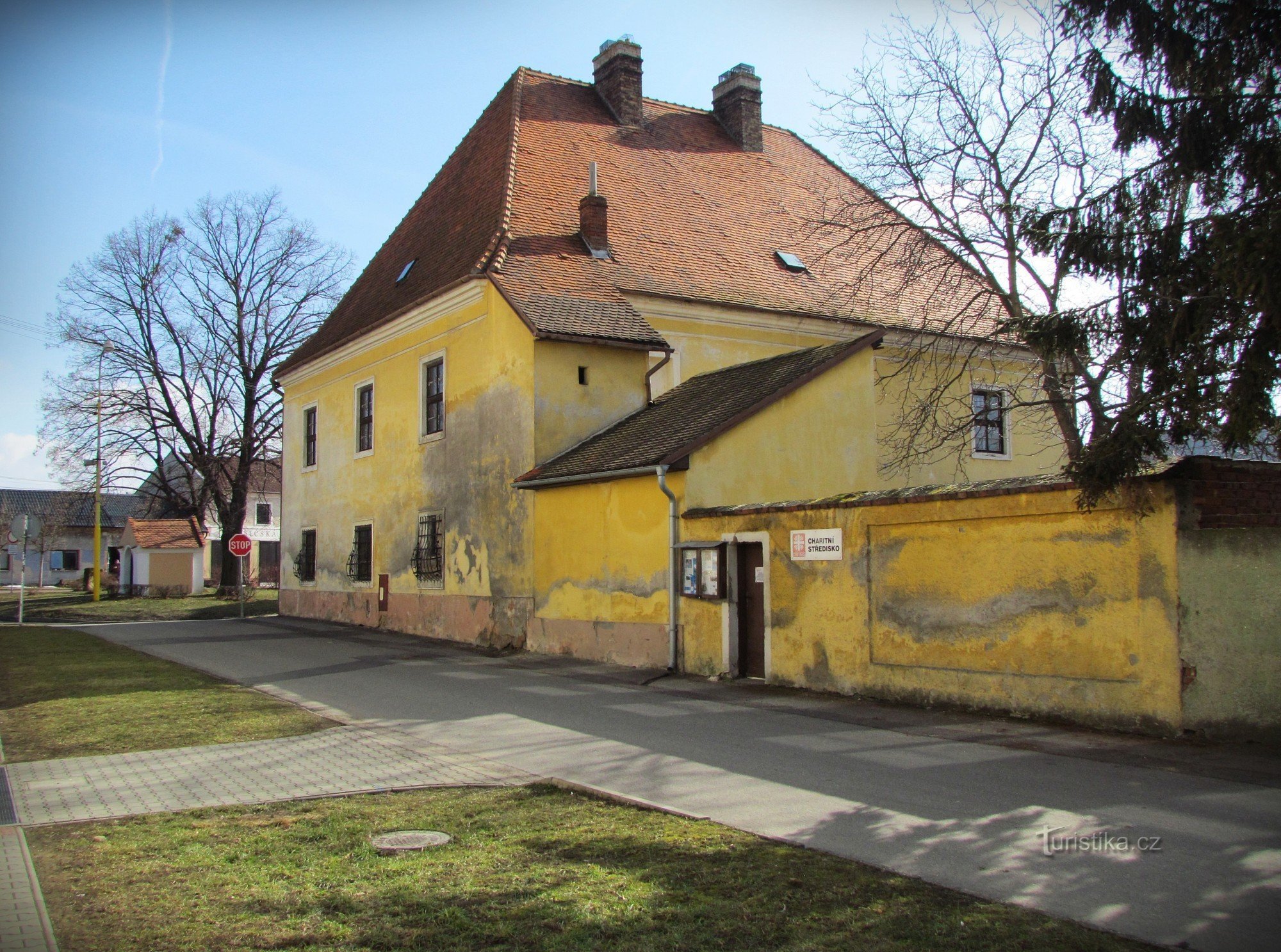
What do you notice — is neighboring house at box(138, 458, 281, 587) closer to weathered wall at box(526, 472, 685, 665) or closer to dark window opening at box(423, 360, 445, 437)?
dark window opening at box(423, 360, 445, 437)

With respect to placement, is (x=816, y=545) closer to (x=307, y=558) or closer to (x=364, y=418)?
(x=364, y=418)

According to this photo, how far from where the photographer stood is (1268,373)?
7473 mm

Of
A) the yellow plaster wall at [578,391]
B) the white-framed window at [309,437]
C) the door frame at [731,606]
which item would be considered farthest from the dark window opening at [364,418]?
the door frame at [731,606]

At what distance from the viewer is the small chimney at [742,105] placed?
92.4 feet

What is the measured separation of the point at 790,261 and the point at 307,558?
573 inches

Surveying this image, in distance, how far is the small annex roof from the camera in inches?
600

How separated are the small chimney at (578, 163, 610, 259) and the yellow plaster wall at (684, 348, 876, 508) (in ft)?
20.5

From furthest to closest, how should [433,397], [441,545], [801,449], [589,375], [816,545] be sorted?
[433,397] < [441,545] < [589,375] < [801,449] < [816,545]

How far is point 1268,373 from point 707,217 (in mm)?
17558

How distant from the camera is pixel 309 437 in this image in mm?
28562

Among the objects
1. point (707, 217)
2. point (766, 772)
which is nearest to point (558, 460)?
point (707, 217)

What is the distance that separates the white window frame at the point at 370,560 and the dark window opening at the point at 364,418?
1.73 metres

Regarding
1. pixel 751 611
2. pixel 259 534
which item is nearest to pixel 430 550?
pixel 751 611

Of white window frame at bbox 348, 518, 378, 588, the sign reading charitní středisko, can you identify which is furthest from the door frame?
white window frame at bbox 348, 518, 378, 588
